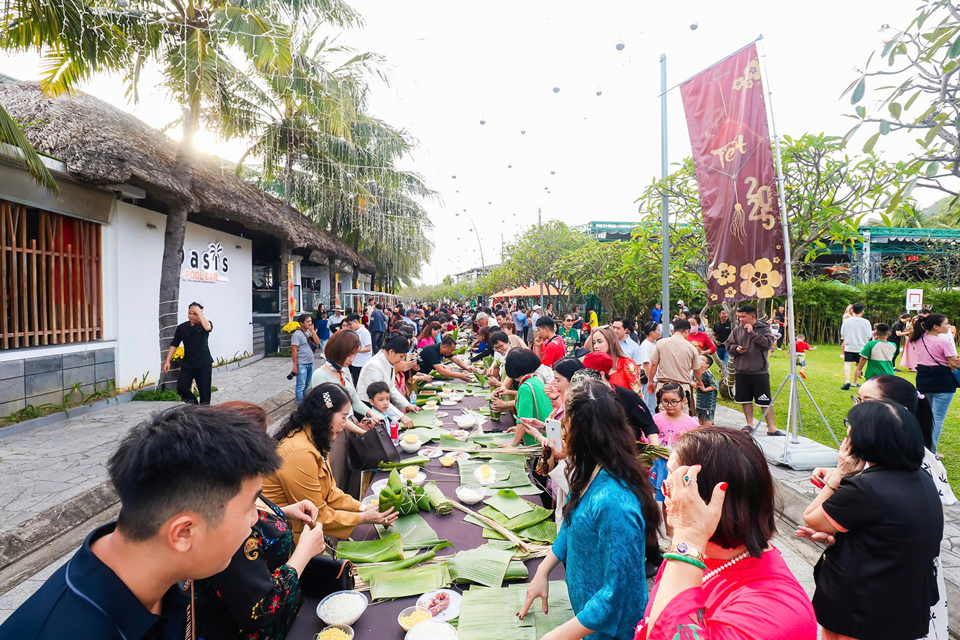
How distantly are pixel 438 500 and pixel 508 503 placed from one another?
0.44 metres

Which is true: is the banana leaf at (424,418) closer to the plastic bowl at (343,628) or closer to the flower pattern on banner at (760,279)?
the plastic bowl at (343,628)

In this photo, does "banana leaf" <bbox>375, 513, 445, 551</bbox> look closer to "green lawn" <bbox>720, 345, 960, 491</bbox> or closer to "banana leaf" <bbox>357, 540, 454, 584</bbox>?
"banana leaf" <bbox>357, 540, 454, 584</bbox>

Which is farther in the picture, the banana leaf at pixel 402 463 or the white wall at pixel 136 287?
the white wall at pixel 136 287

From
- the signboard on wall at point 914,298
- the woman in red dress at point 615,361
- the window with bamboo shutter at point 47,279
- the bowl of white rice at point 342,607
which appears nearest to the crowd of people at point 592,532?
the bowl of white rice at point 342,607

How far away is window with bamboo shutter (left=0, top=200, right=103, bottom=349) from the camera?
6.54m

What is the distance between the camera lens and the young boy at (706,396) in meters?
6.72

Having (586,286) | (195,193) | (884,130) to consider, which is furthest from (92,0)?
(586,286)

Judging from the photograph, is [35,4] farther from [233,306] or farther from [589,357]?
[233,306]

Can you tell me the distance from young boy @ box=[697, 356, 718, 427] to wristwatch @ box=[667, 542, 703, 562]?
5894mm

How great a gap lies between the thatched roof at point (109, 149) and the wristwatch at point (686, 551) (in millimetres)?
8946

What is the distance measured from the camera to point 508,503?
9.65 ft

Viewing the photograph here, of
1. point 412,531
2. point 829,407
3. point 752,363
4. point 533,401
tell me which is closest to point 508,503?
point 412,531

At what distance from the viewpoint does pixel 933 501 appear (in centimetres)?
192

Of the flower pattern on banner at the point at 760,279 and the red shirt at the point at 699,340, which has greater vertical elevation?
the flower pattern on banner at the point at 760,279
